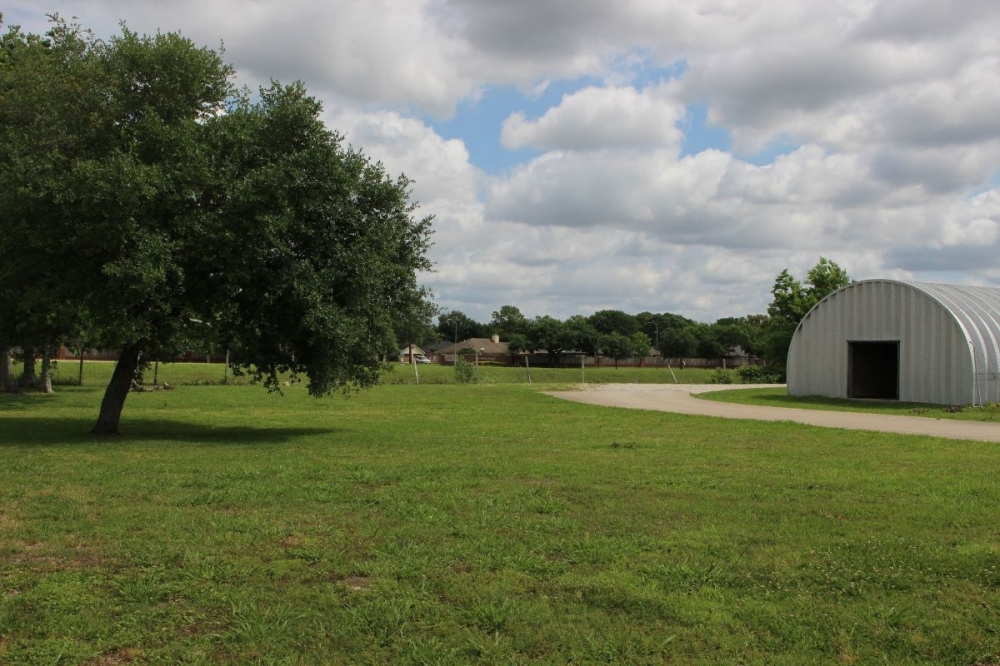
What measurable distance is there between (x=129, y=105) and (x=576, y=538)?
1305 cm

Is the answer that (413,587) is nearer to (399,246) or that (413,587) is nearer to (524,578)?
(524,578)

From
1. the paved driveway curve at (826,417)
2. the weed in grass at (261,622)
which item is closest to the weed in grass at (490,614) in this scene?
the weed in grass at (261,622)

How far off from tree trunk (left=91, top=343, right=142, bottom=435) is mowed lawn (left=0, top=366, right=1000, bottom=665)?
3.04 m

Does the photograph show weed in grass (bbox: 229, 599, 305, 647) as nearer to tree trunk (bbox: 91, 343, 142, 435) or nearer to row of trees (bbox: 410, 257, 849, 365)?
tree trunk (bbox: 91, 343, 142, 435)

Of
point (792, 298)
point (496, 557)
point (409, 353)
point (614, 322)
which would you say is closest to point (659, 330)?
point (614, 322)

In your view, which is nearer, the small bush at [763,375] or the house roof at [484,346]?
the small bush at [763,375]

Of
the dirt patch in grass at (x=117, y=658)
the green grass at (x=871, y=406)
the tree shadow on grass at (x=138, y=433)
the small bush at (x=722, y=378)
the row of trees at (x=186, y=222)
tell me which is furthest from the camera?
the small bush at (x=722, y=378)

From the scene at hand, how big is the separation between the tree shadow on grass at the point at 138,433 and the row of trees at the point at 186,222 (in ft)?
2.98

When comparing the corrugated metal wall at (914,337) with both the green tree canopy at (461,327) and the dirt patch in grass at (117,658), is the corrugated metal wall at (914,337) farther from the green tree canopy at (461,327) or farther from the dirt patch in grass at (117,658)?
the green tree canopy at (461,327)

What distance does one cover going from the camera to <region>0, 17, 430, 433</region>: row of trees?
14547 millimetres

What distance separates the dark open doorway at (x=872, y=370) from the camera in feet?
113

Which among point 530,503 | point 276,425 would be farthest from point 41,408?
point 530,503

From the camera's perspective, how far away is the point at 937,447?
49.8 feet

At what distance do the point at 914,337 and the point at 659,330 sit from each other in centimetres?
13748
